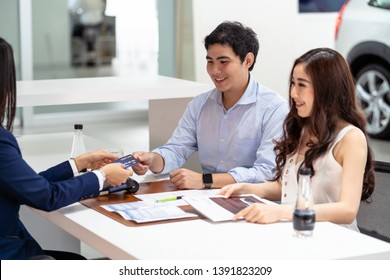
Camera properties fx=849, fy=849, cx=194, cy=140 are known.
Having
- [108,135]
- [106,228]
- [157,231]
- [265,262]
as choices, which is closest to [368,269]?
[265,262]

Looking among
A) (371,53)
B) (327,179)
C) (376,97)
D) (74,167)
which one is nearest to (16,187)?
(74,167)

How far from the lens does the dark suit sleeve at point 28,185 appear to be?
289cm

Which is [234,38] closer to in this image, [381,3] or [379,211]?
[379,211]

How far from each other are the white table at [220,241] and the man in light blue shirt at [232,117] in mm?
889

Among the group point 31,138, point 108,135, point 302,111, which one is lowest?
point 108,135

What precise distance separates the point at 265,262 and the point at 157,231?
1.53ft

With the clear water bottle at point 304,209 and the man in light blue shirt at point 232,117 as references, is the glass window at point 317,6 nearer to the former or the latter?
the man in light blue shirt at point 232,117

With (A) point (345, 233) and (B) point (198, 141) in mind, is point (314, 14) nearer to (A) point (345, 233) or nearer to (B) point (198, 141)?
(B) point (198, 141)

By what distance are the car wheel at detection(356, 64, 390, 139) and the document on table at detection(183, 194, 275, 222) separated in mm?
4446

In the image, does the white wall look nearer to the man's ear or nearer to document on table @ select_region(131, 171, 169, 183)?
the man's ear

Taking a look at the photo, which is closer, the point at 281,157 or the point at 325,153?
the point at 325,153

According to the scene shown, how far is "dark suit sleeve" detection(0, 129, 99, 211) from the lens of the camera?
9.48ft

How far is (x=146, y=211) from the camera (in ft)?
9.90

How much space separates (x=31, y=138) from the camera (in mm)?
5133
